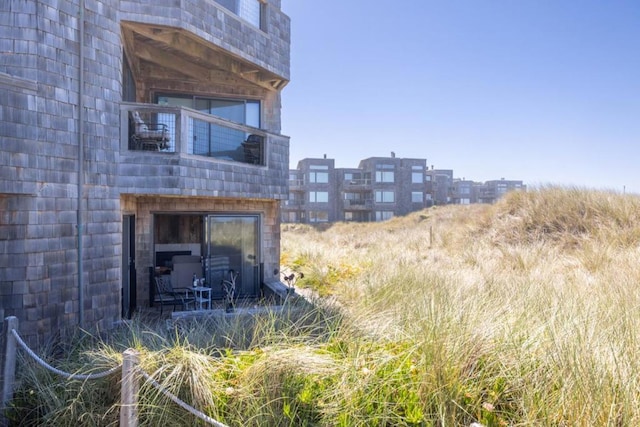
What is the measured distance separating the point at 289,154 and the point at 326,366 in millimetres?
6403

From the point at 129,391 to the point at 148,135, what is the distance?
4.97m

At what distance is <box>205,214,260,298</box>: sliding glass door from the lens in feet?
28.7

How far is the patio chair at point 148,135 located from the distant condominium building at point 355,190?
124ft

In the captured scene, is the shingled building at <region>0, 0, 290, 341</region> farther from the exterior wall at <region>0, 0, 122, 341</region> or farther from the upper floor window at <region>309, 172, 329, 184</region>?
the upper floor window at <region>309, 172, 329, 184</region>

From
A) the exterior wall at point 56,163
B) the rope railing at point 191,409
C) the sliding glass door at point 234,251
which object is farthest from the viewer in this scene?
the sliding glass door at point 234,251

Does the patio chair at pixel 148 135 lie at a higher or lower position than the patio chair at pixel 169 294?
higher

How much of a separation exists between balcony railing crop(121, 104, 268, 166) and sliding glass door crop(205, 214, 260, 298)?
183 cm

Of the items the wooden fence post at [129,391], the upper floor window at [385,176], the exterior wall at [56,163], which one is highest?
the upper floor window at [385,176]

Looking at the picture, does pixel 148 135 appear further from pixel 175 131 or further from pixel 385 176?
pixel 385 176

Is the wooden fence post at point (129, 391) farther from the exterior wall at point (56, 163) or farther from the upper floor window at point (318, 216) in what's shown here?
the upper floor window at point (318, 216)

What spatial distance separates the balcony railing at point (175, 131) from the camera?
653 cm

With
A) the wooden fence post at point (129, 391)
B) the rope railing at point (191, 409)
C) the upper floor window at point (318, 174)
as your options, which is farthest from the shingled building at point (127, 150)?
the upper floor window at point (318, 174)

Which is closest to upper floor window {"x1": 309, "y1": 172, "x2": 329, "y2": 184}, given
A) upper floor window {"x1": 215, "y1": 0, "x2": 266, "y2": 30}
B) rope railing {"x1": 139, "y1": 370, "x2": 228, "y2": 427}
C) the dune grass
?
upper floor window {"x1": 215, "y1": 0, "x2": 266, "y2": 30}

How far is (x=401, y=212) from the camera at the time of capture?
45.8 meters
